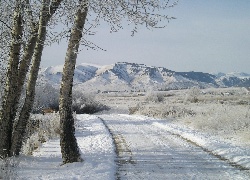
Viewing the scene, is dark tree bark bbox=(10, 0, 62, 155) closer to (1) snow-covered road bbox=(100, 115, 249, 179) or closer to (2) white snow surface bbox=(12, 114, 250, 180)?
(2) white snow surface bbox=(12, 114, 250, 180)

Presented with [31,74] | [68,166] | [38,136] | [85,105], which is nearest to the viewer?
[68,166]

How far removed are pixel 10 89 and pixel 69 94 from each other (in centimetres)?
186

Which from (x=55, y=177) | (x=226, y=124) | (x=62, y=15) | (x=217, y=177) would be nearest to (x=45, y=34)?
(x=62, y=15)

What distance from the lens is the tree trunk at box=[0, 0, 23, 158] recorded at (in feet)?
32.3

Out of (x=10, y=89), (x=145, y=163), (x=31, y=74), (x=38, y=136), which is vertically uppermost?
(x=31, y=74)

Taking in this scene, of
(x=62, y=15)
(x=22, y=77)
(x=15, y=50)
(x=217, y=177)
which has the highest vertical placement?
(x=62, y=15)

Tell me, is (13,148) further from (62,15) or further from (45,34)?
(62,15)

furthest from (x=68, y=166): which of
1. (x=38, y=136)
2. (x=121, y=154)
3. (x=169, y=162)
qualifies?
(x=38, y=136)

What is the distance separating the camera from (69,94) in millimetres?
9469

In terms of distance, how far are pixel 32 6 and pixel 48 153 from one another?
4.93 meters

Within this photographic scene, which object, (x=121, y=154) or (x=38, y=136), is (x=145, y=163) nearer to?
(x=121, y=154)

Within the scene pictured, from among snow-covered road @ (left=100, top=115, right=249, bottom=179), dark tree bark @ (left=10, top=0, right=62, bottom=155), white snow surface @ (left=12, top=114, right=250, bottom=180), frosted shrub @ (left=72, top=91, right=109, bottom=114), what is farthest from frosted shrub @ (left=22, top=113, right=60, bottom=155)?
frosted shrub @ (left=72, top=91, right=109, bottom=114)

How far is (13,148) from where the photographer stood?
10.4m

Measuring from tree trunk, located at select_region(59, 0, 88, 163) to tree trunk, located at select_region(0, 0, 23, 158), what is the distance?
5.21 feet
